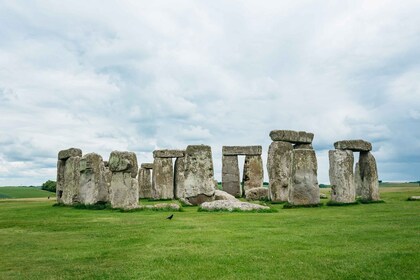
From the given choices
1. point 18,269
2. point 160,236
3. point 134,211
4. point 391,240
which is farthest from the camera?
point 134,211

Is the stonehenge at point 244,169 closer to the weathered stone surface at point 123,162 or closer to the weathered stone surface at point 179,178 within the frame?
the weathered stone surface at point 179,178

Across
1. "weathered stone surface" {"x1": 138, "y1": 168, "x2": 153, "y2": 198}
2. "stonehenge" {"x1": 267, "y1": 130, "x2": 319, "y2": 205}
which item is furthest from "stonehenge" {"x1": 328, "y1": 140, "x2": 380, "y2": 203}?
"weathered stone surface" {"x1": 138, "y1": 168, "x2": 153, "y2": 198}

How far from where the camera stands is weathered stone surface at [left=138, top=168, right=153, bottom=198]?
110ft

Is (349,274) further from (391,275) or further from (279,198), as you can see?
(279,198)

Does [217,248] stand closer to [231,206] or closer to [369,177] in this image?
[231,206]

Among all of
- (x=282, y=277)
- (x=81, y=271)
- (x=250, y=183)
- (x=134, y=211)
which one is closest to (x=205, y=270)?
(x=282, y=277)

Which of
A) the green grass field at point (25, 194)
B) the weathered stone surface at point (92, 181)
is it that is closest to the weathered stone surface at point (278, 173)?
the weathered stone surface at point (92, 181)

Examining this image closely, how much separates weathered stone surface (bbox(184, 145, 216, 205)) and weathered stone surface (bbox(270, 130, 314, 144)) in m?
4.13

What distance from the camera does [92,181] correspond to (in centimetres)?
2209

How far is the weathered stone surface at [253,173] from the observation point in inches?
1251

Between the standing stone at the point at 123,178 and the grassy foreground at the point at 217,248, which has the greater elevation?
the standing stone at the point at 123,178

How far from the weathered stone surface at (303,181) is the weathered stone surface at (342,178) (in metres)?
1.47

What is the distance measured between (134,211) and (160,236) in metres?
7.42

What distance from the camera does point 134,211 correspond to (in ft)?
60.5
